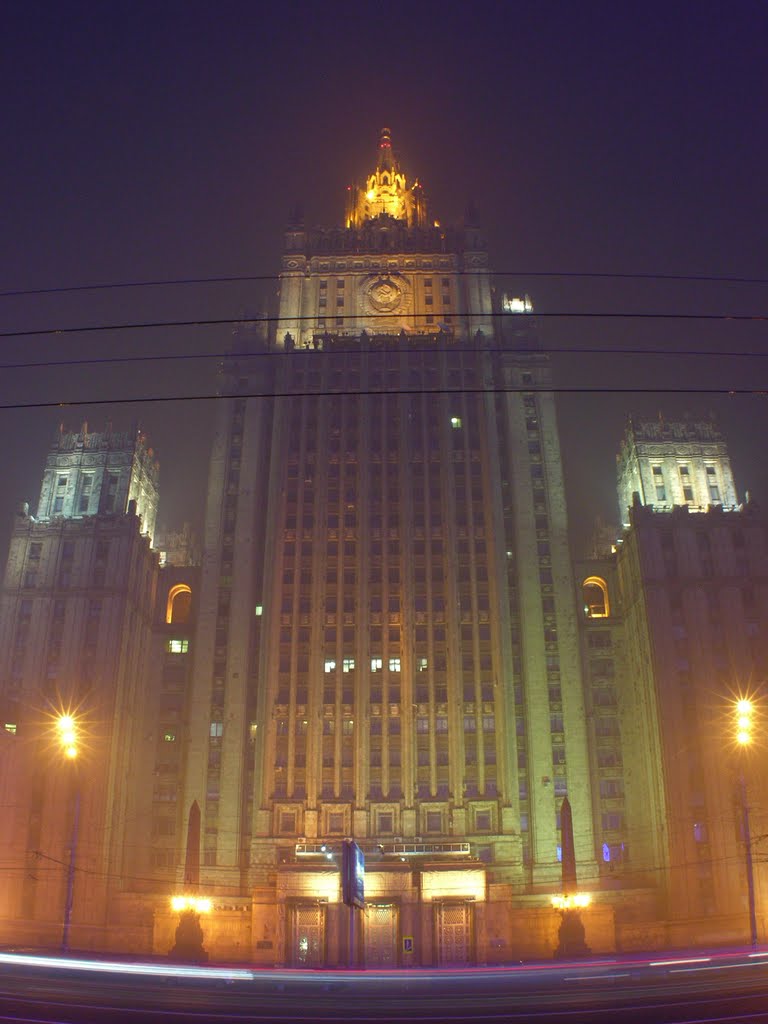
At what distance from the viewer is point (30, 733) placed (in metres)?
82.7

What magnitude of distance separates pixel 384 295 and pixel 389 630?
4796cm

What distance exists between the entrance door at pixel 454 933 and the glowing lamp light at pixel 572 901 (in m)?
7.68

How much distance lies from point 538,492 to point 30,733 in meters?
61.0

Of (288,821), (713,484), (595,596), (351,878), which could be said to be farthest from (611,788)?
(351,878)

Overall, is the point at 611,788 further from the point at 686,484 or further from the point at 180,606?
the point at 180,606

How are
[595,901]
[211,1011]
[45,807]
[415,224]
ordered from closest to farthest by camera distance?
[211,1011] < [595,901] < [45,807] < [415,224]

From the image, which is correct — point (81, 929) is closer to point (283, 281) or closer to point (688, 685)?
point (688, 685)

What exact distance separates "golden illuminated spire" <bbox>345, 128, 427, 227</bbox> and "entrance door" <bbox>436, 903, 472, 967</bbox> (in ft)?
322

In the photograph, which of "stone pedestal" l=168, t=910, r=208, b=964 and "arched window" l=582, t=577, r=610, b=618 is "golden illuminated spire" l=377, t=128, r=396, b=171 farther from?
"stone pedestal" l=168, t=910, r=208, b=964

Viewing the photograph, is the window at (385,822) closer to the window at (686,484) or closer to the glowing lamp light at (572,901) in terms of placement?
the glowing lamp light at (572,901)

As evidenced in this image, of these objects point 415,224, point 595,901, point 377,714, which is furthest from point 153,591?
point 415,224

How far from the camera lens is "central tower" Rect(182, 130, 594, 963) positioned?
262 feet

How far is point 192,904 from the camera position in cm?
6731

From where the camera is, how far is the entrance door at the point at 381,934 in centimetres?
7006
